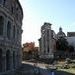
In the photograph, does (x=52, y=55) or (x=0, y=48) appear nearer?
(x=0, y=48)

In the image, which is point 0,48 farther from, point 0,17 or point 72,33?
point 72,33

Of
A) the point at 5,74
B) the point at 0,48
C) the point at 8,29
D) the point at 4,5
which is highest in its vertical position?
the point at 4,5

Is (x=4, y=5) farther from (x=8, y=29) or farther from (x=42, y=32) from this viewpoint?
(x=42, y=32)

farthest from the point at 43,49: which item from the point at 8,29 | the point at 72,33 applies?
the point at 8,29

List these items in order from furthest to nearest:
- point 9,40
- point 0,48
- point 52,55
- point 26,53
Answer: point 26,53 < point 52,55 < point 9,40 < point 0,48

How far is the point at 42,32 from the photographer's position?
85.4 metres

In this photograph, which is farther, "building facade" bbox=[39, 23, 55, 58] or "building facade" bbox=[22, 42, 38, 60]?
"building facade" bbox=[22, 42, 38, 60]

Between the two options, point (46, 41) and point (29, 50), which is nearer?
point (46, 41)

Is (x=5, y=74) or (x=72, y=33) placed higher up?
(x=72, y=33)

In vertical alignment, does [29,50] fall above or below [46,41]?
below

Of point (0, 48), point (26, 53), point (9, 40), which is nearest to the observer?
point (0, 48)

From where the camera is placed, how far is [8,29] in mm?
32875

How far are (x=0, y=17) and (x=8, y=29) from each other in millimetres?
3920

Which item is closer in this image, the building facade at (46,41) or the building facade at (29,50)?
the building facade at (46,41)
